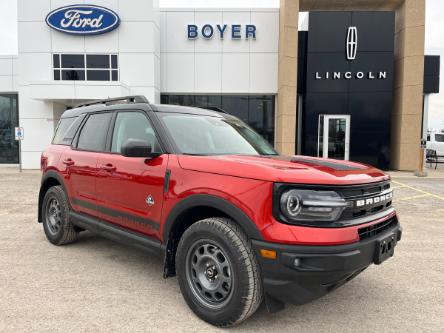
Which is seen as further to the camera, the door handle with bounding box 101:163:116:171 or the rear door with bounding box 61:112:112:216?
the rear door with bounding box 61:112:112:216

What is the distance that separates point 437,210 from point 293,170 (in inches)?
274

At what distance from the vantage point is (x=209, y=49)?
1786cm

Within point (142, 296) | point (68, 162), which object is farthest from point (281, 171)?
point (68, 162)

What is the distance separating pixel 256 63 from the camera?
1789cm

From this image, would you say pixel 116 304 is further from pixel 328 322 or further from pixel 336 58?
pixel 336 58

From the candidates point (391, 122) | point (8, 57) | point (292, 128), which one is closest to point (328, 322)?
point (292, 128)

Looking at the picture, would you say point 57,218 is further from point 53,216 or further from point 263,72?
point 263,72

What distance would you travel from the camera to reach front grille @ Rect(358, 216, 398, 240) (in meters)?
2.68

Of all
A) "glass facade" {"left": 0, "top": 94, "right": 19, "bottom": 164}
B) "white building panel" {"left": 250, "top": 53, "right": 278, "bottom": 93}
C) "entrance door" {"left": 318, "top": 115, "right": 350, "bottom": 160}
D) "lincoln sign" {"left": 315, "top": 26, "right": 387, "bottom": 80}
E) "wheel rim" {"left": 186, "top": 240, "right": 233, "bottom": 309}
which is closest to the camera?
"wheel rim" {"left": 186, "top": 240, "right": 233, "bottom": 309}

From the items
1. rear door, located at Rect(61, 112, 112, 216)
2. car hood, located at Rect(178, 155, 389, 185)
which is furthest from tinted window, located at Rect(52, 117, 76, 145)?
car hood, located at Rect(178, 155, 389, 185)

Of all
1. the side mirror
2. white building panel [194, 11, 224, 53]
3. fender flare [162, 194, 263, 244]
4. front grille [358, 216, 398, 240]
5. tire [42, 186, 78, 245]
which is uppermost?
white building panel [194, 11, 224, 53]

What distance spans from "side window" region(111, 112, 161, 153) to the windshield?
0.66ft

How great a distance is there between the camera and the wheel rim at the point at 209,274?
284 centimetres

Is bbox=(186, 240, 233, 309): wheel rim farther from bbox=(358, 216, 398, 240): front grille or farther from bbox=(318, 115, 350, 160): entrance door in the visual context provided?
bbox=(318, 115, 350, 160): entrance door
